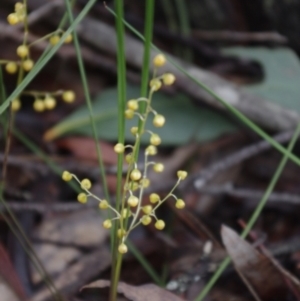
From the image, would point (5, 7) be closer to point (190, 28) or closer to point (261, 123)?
point (190, 28)

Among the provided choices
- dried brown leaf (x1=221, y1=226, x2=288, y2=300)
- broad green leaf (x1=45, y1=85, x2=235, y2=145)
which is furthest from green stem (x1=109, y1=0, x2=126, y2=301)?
broad green leaf (x1=45, y1=85, x2=235, y2=145)

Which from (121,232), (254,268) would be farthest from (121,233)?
(254,268)

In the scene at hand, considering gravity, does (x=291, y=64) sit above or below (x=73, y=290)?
above

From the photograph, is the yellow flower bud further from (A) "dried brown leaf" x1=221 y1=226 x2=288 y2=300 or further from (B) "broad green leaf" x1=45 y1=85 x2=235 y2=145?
(B) "broad green leaf" x1=45 y1=85 x2=235 y2=145

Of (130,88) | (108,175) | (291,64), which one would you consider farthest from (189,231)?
(291,64)

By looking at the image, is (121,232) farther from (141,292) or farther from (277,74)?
(277,74)

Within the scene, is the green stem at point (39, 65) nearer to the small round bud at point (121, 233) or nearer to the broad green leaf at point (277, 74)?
the small round bud at point (121, 233)
